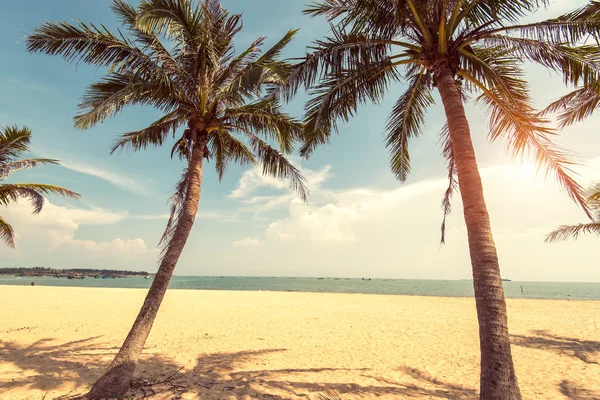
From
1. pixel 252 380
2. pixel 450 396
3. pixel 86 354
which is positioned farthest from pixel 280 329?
pixel 450 396

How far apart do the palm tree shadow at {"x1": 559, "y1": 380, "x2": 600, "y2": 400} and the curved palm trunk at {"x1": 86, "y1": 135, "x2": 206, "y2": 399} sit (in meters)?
8.37

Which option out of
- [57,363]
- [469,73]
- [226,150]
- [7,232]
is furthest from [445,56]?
[7,232]

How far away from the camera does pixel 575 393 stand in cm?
614

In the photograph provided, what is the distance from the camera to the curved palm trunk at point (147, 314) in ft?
16.9

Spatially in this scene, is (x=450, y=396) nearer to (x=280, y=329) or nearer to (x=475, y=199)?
(x=475, y=199)

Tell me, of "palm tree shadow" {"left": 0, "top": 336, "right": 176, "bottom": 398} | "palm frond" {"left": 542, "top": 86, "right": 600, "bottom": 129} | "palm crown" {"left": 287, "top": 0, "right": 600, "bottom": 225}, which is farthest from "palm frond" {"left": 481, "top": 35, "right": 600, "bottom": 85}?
"palm tree shadow" {"left": 0, "top": 336, "right": 176, "bottom": 398}

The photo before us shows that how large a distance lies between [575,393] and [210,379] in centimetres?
776

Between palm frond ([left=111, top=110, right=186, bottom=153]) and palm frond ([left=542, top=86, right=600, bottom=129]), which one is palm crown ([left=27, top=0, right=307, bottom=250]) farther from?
palm frond ([left=542, top=86, right=600, bottom=129])

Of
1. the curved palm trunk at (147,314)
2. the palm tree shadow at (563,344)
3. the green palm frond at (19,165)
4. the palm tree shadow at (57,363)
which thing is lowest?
the palm tree shadow at (57,363)

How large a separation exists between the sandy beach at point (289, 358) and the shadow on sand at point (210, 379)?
0.02 metres

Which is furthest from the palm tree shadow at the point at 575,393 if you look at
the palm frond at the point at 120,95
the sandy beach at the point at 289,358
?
the palm frond at the point at 120,95

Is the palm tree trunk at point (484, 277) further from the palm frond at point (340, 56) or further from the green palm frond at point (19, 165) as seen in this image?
the green palm frond at point (19, 165)

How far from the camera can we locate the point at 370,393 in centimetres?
608

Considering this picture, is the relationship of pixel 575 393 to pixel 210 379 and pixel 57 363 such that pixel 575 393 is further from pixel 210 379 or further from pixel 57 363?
pixel 57 363
